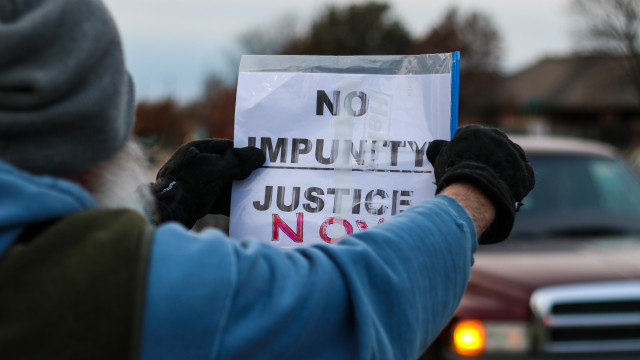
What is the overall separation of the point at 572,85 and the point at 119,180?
4942cm

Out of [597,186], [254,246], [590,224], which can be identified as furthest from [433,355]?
[254,246]

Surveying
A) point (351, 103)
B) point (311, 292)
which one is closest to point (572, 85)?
point (351, 103)

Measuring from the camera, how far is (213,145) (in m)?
1.71

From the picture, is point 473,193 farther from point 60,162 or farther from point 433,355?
point 433,355

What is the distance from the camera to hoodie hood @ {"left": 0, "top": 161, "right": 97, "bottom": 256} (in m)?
0.92

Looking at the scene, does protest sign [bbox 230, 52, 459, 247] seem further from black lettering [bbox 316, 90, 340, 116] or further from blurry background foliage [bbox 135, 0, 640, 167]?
Result: blurry background foliage [bbox 135, 0, 640, 167]

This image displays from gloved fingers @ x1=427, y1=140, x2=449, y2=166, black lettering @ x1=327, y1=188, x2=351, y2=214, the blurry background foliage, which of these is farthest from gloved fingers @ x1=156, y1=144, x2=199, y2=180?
the blurry background foliage

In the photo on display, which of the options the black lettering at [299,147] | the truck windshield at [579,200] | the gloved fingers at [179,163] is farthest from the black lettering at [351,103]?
the truck windshield at [579,200]

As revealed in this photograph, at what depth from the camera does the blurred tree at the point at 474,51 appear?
45.9 metres

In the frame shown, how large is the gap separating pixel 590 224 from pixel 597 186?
35 centimetres

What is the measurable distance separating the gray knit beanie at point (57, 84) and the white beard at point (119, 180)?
0.05 m

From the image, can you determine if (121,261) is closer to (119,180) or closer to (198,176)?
(119,180)

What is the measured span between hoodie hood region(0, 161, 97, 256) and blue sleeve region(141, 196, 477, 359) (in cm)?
15

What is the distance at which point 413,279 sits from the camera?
3.69 feet
